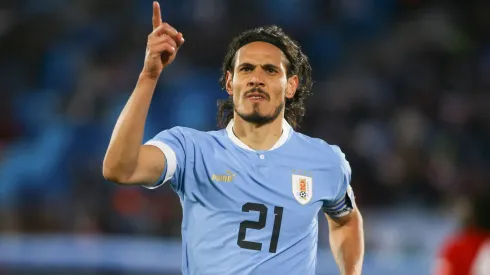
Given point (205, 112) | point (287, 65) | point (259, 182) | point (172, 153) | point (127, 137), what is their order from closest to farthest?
point (127, 137) < point (172, 153) < point (259, 182) < point (287, 65) < point (205, 112)

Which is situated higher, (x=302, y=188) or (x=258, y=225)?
(x=302, y=188)

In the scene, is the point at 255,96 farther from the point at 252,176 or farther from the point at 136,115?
the point at 136,115

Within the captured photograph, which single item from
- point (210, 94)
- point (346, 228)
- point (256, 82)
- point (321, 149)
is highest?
point (210, 94)

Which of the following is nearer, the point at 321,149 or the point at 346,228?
the point at 321,149

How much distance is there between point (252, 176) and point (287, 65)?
0.56 metres

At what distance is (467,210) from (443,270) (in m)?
0.35

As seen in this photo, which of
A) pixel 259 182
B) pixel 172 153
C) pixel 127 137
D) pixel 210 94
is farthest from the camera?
pixel 210 94

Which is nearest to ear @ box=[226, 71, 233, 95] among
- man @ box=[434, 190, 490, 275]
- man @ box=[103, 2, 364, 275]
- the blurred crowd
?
man @ box=[103, 2, 364, 275]

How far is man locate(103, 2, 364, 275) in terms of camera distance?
3334 mm

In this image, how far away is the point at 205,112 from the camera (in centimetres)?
941

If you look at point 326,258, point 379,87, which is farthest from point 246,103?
point 379,87

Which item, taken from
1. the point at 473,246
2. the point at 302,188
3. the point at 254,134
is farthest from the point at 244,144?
the point at 473,246

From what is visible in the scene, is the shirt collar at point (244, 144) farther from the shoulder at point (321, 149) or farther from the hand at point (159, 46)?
the hand at point (159, 46)

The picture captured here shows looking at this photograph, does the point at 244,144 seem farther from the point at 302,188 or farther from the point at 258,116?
the point at 302,188
